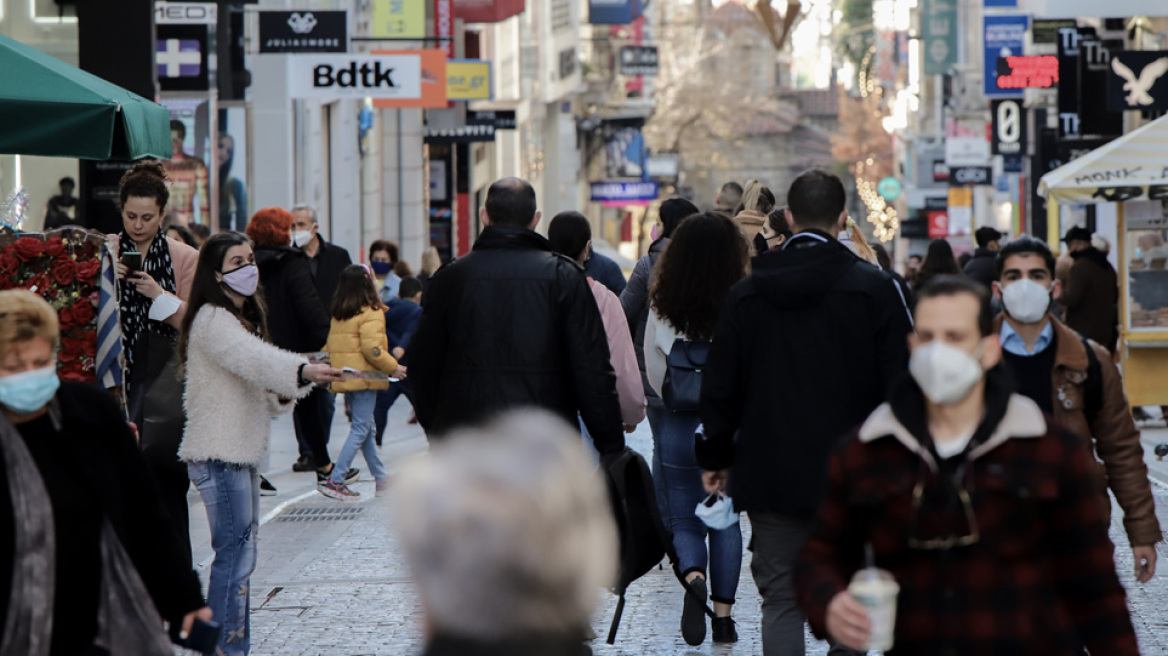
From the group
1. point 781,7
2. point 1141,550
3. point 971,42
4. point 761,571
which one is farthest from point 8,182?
point 971,42

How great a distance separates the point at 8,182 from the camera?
48.4 feet

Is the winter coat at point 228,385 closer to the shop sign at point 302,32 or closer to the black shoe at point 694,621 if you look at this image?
the black shoe at point 694,621

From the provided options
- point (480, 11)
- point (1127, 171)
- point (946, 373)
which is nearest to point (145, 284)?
point (946, 373)

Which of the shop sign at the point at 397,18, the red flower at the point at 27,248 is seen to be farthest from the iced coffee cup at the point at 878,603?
the shop sign at the point at 397,18

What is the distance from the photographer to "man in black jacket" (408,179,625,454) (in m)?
6.73

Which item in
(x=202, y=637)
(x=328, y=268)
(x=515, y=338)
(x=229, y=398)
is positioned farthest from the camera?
(x=328, y=268)

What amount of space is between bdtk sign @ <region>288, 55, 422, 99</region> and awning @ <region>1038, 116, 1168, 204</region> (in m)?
8.29

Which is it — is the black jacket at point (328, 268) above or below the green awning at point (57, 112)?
below

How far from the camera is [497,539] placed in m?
2.34

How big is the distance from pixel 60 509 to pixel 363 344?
8.17 metres

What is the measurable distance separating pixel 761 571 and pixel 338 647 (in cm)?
246

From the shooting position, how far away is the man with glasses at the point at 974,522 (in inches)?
146

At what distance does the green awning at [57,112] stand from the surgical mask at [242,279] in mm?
1046

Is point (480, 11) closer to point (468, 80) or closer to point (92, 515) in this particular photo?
point (468, 80)
